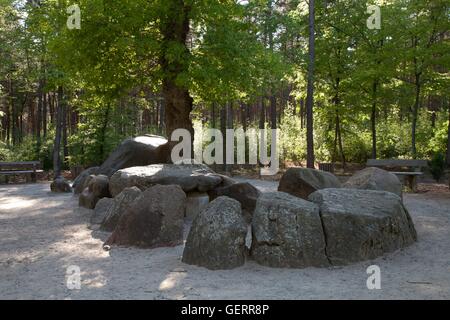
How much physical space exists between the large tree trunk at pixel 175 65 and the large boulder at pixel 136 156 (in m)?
0.93

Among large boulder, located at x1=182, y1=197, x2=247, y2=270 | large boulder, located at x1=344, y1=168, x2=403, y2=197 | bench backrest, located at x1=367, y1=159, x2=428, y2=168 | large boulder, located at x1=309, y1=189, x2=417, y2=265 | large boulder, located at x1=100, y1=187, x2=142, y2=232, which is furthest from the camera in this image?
bench backrest, located at x1=367, y1=159, x2=428, y2=168

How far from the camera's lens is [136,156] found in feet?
44.0

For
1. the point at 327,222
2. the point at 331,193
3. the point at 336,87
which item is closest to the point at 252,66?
the point at 331,193

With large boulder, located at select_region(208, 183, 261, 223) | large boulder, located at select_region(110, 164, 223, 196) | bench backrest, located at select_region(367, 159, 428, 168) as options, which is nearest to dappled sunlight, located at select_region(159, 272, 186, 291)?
large boulder, located at select_region(208, 183, 261, 223)

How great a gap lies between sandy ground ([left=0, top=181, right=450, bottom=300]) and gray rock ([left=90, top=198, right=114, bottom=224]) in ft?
1.87

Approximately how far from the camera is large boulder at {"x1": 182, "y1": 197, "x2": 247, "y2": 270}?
600cm

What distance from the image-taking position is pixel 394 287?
202 inches

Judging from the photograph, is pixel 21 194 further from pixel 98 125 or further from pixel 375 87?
pixel 375 87

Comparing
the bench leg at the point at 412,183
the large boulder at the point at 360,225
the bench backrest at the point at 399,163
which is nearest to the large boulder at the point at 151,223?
the large boulder at the point at 360,225

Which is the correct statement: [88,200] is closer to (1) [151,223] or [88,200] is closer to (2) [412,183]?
(1) [151,223]

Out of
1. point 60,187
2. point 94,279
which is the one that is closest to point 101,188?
point 60,187

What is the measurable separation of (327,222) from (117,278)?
2.91m

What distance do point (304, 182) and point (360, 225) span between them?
3.12 meters

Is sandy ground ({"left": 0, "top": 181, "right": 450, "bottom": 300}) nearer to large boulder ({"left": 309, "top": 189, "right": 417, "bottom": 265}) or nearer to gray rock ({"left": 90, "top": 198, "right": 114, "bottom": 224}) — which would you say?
large boulder ({"left": 309, "top": 189, "right": 417, "bottom": 265})
